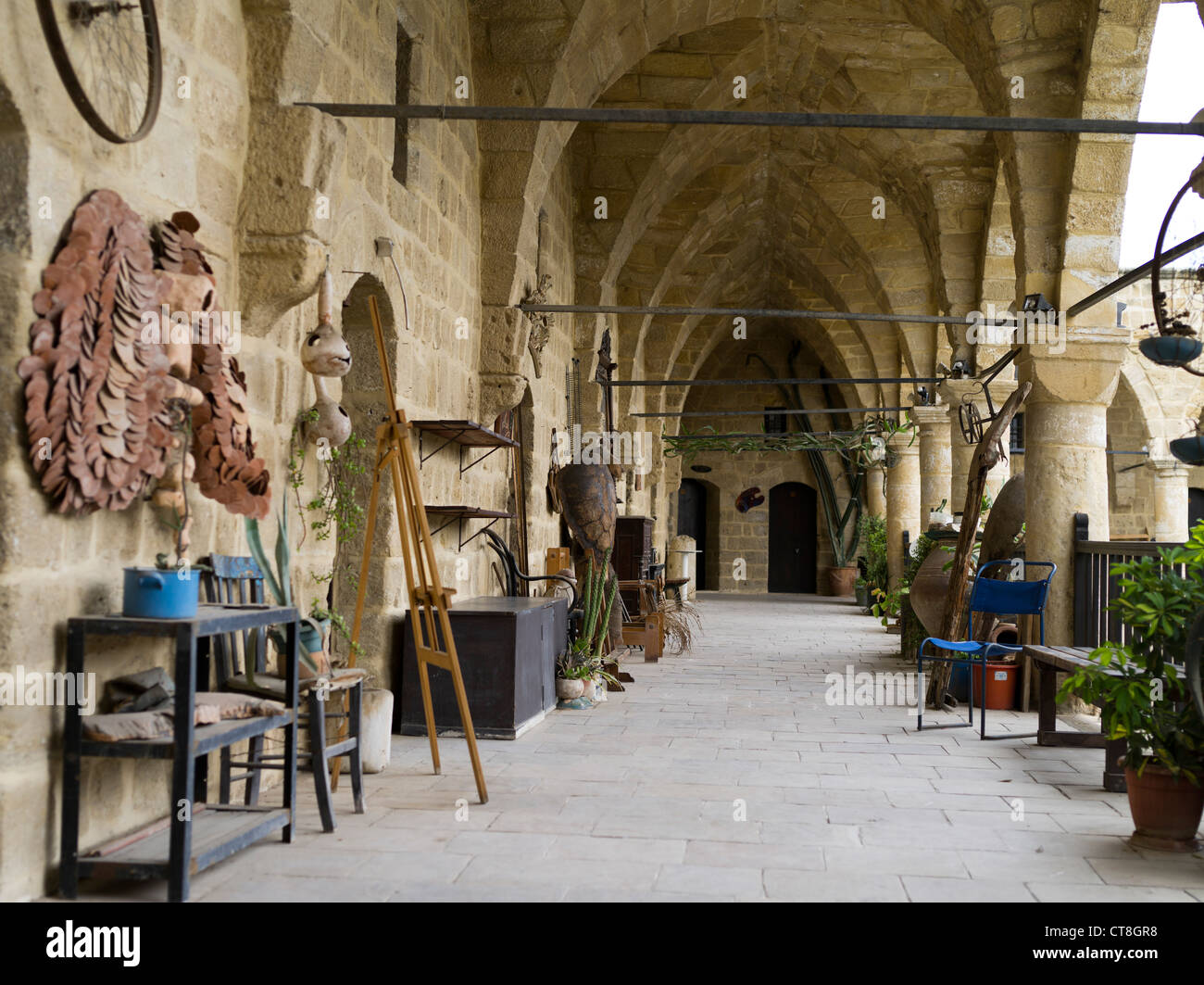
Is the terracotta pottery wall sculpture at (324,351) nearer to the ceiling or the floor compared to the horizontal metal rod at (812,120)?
nearer to the floor

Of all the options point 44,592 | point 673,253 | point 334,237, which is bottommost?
point 44,592

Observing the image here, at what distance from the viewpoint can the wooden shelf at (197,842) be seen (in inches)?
107

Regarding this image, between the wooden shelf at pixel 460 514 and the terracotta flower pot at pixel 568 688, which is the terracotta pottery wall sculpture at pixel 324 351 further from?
the terracotta flower pot at pixel 568 688

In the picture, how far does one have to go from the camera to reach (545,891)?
9.54 feet

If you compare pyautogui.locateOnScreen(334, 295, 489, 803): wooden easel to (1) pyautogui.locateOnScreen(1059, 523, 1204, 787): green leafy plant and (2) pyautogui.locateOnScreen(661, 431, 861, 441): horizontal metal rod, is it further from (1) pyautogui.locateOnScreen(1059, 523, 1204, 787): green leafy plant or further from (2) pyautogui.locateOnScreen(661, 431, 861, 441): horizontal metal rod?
(2) pyautogui.locateOnScreen(661, 431, 861, 441): horizontal metal rod

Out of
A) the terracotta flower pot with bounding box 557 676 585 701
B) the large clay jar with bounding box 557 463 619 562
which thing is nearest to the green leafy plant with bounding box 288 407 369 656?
the terracotta flower pot with bounding box 557 676 585 701

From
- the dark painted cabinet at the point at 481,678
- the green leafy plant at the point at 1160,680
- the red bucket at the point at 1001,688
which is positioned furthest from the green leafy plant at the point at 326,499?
the red bucket at the point at 1001,688

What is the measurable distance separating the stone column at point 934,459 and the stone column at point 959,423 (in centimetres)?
13

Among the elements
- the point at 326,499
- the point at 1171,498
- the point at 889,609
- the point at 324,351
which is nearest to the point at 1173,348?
the point at 324,351

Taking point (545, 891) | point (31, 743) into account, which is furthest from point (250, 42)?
point (545, 891)

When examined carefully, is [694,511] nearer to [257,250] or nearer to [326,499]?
[326,499]

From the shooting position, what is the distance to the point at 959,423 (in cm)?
992

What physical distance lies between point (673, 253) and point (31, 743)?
33.7ft
